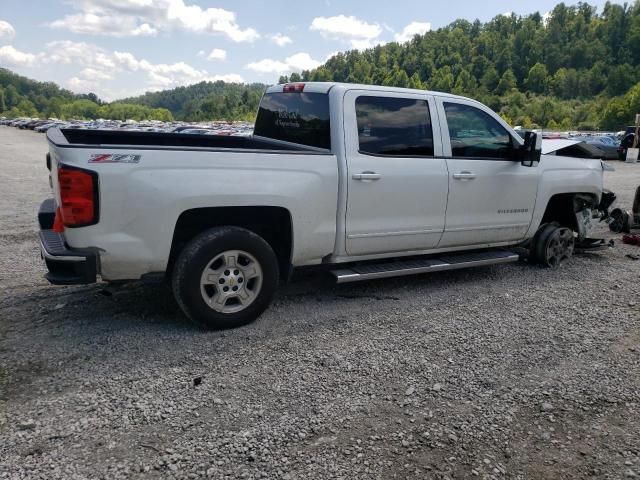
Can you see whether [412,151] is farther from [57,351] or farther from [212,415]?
[57,351]

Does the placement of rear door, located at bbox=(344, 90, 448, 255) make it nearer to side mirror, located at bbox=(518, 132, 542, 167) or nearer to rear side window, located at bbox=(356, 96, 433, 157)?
rear side window, located at bbox=(356, 96, 433, 157)

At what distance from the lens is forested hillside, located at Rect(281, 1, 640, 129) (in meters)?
122

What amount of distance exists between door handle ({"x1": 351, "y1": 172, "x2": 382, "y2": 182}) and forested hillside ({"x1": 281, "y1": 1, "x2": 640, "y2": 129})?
106768 millimetres

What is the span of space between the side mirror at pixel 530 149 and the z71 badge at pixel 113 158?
3.93m

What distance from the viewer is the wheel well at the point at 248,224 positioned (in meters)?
4.16

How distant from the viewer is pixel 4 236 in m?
7.40

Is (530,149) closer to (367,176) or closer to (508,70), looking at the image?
(367,176)

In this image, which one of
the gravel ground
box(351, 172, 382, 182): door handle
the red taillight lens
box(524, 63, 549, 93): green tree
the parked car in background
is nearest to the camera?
the gravel ground

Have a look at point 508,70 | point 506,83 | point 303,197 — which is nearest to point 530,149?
point 303,197

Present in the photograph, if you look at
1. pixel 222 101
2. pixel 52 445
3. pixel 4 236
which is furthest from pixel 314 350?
pixel 222 101

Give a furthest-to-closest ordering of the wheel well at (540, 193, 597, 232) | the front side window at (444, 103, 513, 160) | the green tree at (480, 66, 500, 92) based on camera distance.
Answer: the green tree at (480, 66, 500, 92) → the wheel well at (540, 193, 597, 232) → the front side window at (444, 103, 513, 160)

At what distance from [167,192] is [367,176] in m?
1.74

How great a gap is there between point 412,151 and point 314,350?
217 centimetres

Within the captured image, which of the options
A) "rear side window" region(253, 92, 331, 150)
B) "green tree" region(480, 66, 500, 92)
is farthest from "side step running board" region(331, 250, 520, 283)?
"green tree" region(480, 66, 500, 92)
